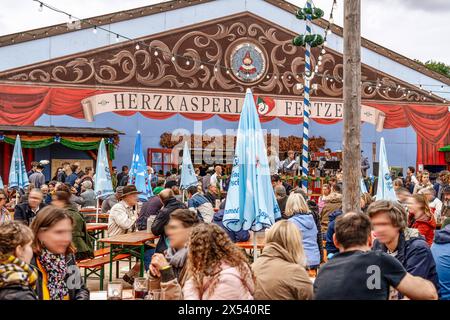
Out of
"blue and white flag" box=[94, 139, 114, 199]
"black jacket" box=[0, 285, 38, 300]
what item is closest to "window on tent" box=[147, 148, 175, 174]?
"blue and white flag" box=[94, 139, 114, 199]

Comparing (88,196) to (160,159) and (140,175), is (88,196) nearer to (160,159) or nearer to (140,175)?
(140,175)

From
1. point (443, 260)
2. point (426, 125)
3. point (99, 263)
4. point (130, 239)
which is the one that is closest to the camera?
point (443, 260)

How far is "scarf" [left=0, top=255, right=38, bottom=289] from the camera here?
2.94m

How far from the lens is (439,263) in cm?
483

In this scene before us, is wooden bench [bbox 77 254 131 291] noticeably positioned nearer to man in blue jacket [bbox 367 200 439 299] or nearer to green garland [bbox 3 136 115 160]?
man in blue jacket [bbox 367 200 439 299]

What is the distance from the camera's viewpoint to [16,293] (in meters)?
2.91

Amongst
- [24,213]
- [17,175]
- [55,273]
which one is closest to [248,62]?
[17,175]

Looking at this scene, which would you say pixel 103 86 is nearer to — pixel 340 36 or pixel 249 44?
pixel 249 44

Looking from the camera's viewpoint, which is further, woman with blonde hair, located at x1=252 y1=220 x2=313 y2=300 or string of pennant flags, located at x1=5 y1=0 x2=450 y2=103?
string of pennant flags, located at x1=5 y1=0 x2=450 y2=103

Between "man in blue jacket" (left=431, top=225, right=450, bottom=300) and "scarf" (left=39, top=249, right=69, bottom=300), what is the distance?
10.1ft

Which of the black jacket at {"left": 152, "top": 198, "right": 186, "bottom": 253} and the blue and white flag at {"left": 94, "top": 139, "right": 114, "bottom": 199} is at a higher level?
the blue and white flag at {"left": 94, "top": 139, "right": 114, "bottom": 199}

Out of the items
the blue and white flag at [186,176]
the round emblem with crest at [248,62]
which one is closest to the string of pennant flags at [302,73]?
the round emblem with crest at [248,62]

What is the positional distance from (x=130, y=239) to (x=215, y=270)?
4.42 metres

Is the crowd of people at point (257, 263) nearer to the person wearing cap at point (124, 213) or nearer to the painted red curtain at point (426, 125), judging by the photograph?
the person wearing cap at point (124, 213)
